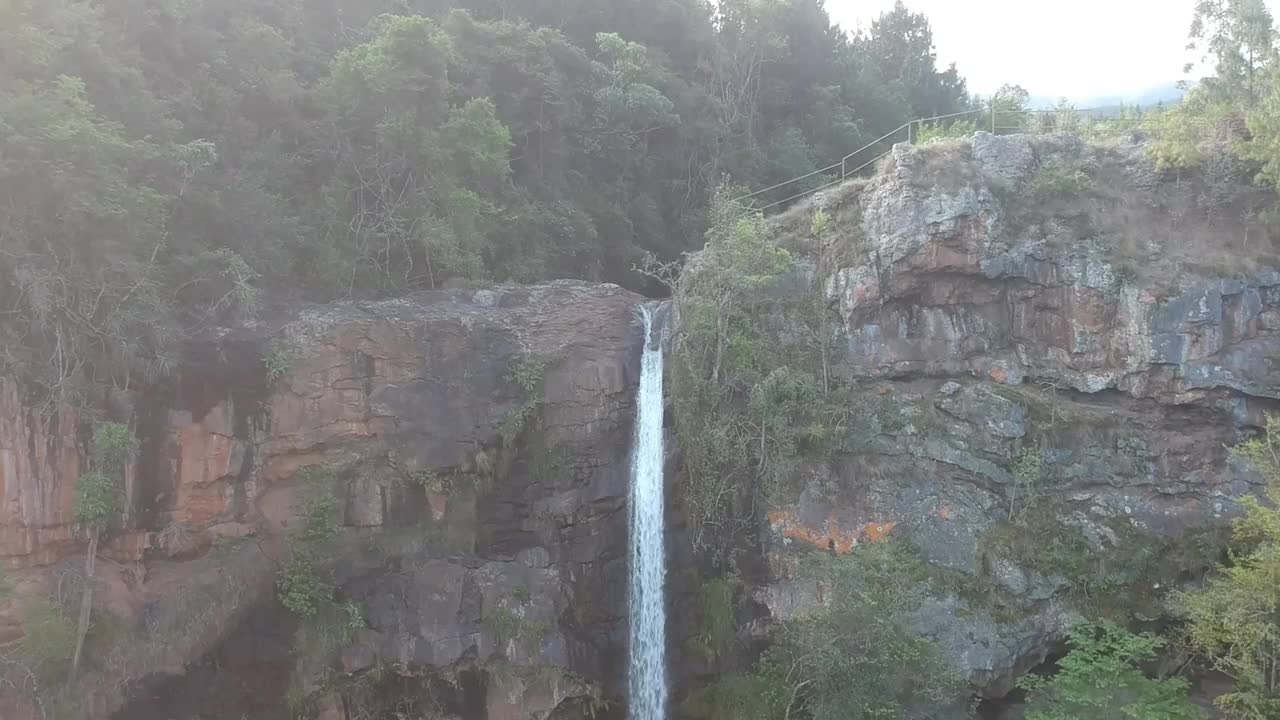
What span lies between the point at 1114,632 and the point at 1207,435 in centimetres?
522

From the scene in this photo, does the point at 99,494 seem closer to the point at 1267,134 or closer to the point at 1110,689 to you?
the point at 1110,689

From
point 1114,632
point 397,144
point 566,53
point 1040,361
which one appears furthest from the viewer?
point 566,53

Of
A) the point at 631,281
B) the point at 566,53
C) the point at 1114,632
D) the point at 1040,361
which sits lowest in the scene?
the point at 1114,632

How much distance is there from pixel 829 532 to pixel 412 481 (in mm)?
8391

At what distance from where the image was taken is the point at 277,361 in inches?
629

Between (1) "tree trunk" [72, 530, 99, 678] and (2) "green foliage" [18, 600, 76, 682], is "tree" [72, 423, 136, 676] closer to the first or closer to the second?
(1) "tree trunk" [72, 530, 99, 678]

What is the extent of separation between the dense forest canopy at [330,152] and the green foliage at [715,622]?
29.8 ft

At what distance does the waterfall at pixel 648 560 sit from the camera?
16.5 meters

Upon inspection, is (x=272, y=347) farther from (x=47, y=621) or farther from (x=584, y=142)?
(x=584, y=142)

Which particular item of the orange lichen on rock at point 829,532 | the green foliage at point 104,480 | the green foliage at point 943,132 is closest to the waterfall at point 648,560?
the orange lichen on rock at point 829,532

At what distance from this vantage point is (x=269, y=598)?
1578 cm

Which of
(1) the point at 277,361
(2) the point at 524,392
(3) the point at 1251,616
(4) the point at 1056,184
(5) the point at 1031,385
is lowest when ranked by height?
(3) the point at 1251,616

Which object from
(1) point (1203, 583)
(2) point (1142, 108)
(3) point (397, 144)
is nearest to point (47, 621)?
(3) point (397, 144)

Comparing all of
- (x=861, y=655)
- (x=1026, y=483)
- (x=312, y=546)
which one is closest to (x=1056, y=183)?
(x=1026, y=483)
